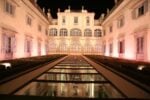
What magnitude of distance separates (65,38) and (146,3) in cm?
2414

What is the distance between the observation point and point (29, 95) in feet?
12.4

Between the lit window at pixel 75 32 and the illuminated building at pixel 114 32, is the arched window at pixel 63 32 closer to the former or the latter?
the lit window at pixel 75 32

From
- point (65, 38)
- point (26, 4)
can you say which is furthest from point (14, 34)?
point (65, 38)

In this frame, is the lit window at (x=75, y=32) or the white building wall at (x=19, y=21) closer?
the white building wall at (x=19, y=21)

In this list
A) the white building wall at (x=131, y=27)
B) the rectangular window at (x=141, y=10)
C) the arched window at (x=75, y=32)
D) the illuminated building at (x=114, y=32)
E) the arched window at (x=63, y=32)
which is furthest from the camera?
the arched window at (x=75, y=32)

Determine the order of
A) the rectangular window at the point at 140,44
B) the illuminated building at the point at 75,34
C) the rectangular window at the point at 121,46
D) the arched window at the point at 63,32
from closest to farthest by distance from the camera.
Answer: the rectangular window at the point at 140,44
the rectangular window at the point at 121,46
the illuminated building at the point at 75,34
the arched window at the point at 63,32

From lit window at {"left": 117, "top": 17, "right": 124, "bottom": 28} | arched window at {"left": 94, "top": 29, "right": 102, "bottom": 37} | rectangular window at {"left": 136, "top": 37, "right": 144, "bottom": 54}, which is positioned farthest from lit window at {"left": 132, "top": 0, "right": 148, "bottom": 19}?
arched window at {"left": 94, "top": 29, "right": 102, "bottom": 37}

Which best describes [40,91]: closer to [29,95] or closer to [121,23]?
[29,95]

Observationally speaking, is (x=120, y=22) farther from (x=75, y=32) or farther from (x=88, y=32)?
(x=75, y=32)

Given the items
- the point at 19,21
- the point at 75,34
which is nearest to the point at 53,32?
the point at 75,34

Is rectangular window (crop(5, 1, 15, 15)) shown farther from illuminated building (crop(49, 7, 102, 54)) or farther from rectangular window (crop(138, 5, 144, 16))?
illuminated building (crop(49, 7, 102, 54))

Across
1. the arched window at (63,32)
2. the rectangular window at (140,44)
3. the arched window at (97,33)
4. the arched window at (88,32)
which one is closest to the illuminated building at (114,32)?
the rectangular window at (140,44)

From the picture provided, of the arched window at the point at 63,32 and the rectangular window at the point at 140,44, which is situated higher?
the arched window at the point at 63,32

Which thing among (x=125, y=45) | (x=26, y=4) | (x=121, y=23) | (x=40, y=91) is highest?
(x=26, y=4)
